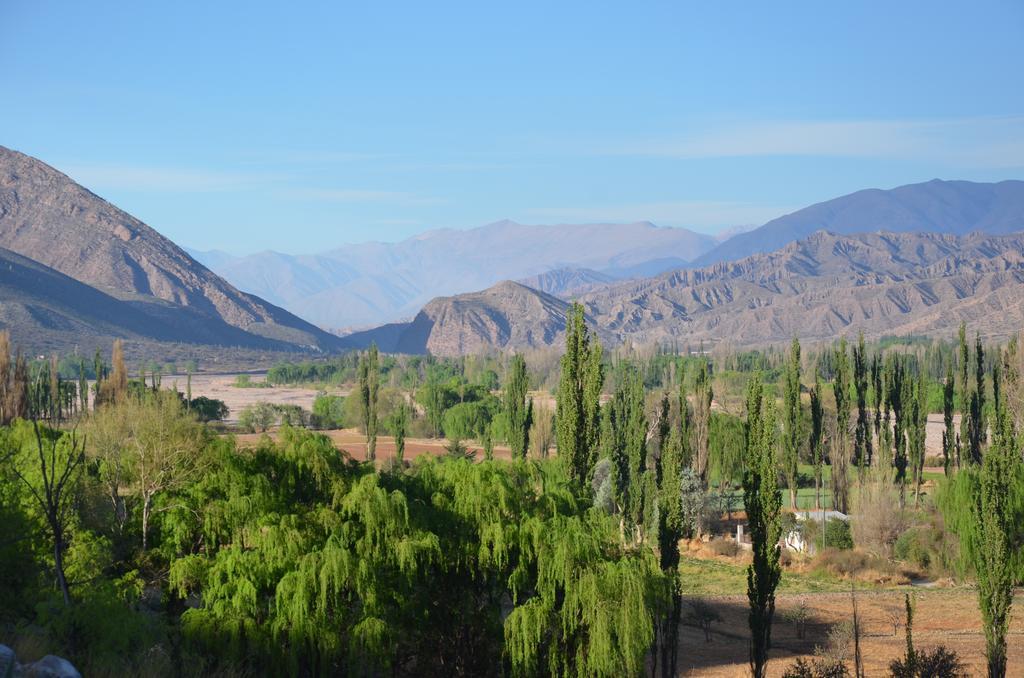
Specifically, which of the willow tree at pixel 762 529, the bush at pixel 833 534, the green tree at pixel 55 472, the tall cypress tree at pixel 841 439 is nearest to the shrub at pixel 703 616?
the willow tree at pixel 762 529

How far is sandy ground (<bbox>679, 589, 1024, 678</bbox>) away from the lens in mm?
27672

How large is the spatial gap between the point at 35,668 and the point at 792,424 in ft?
149

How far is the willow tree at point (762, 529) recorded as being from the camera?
2317 centimetres

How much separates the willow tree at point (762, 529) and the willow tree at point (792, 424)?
30347mm

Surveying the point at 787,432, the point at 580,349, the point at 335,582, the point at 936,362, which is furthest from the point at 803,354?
the point at 335,582

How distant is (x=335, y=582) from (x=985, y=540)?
49.7ft

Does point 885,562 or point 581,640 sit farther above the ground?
point 581,640

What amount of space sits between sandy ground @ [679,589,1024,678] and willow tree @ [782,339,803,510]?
1433cm

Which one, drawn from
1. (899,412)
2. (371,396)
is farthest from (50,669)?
(371,396)

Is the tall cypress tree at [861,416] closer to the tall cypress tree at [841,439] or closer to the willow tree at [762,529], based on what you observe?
the tall cypress tree at [841,439]

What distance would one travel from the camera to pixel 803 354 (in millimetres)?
168125

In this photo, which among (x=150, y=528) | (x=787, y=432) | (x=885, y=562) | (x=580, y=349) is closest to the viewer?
(x=150, y=528)

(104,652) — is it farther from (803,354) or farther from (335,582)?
(803,354)

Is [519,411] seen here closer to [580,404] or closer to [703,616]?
[703,616]
